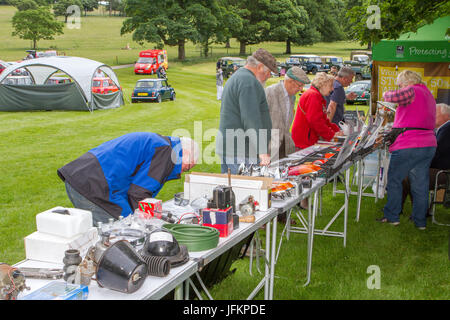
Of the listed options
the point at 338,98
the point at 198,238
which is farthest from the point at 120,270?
the point at 338,98

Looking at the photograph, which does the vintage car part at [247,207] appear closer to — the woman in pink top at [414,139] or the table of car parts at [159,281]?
the table of car parts at [159,281]

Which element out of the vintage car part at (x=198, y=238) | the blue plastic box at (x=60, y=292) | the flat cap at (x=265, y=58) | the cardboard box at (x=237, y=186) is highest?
the flat cap at (x=265, y=58)

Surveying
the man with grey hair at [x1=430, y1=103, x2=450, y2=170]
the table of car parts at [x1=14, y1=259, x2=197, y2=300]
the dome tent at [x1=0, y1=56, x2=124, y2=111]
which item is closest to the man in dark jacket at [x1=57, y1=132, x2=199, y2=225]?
the table of car parts at [x1=14, y1=259, x2=197, y2=300]

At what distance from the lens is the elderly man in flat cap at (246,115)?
4109 millimetres

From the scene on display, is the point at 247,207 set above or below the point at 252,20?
below

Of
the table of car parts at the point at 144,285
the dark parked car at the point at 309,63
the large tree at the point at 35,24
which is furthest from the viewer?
the large tree at the point at 35,24

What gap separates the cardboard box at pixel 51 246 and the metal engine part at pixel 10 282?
0.26m

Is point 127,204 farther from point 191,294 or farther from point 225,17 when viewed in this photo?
point 225,17

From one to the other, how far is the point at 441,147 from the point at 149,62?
28.8m

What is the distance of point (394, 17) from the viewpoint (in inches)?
291

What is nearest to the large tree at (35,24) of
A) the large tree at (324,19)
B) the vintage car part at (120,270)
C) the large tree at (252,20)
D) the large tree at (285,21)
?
the large tree at (252,20)

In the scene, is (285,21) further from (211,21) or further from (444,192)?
(444,192)

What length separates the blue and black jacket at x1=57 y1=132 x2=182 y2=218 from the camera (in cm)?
291

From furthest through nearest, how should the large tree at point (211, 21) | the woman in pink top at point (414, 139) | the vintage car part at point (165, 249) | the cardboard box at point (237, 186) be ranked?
the large tree at point (211, 21) → the woman in pink top at point (414, 139) → the cardboard box at point (237, 186) → the vintage car part at point (165, 249)
